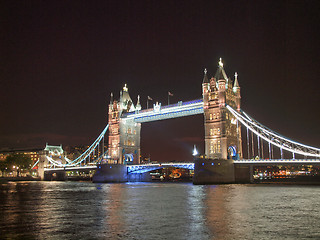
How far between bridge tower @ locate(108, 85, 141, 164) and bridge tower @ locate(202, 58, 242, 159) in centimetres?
2561

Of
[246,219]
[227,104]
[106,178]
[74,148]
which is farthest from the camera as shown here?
[74,148]

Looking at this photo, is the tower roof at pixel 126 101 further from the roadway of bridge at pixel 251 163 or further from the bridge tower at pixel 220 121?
the bridge tower at pixel 220 121

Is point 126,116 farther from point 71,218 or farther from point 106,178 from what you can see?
point 71,218

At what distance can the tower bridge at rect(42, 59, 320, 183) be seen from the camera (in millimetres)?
54469

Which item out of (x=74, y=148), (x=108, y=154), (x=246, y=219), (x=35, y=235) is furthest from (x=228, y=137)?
(x=74, y=148)

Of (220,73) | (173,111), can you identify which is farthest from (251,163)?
(173,111)

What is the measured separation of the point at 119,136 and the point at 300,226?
70184mm

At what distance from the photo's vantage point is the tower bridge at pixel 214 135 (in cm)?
5447

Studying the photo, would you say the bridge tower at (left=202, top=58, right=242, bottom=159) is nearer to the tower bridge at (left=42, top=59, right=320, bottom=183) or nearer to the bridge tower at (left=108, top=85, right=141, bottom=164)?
the tower bridge at (left=42, top=59, right=320, bottom=183)

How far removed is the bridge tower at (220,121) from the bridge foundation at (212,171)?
431 cm

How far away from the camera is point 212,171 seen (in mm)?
54219

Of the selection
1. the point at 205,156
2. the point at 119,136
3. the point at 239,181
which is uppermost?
the point at 119,136

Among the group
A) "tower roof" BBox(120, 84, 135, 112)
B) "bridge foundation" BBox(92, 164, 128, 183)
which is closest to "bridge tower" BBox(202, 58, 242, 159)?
"bridge foundation" BBox(92, 164, 128, 183)

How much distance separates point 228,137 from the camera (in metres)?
60.6
